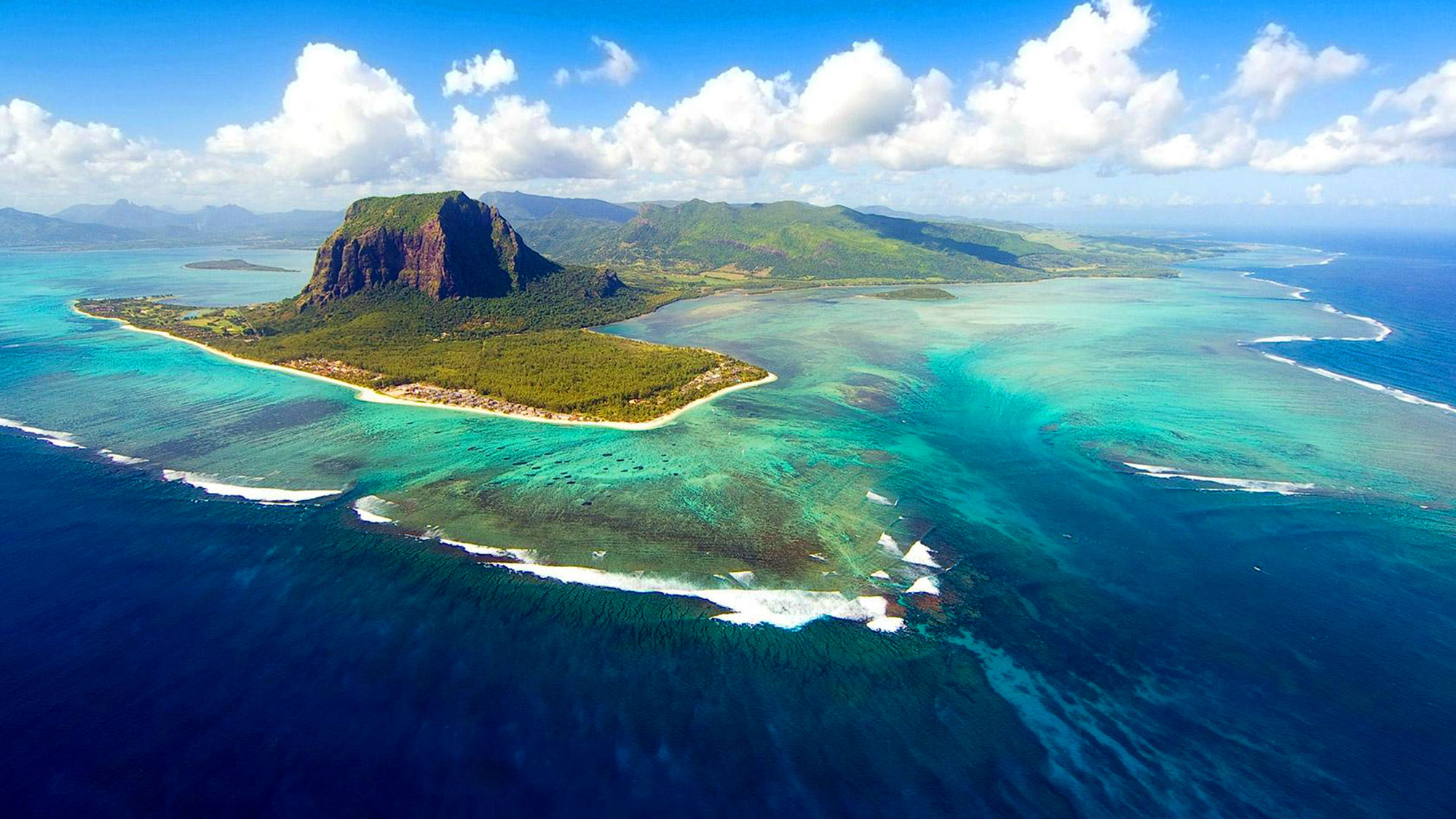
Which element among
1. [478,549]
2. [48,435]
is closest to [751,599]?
[478,549]

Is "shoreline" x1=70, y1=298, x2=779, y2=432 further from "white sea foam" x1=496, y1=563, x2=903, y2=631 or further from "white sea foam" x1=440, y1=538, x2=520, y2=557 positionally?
"white sea foam" x1=496, y1=563, x2=903, y2=631

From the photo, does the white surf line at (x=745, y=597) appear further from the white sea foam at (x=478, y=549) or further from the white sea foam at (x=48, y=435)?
the white sea foam at (x=48, y=435)

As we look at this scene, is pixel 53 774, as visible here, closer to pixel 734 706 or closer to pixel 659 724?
pixel 659 724

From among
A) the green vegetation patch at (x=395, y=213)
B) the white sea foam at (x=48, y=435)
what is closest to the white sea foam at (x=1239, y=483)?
the white sea foam at (x=48, y=435)

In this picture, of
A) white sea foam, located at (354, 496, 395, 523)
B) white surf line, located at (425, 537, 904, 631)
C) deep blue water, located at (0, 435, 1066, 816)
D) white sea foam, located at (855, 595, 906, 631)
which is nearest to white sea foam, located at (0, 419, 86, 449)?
deep blue water, located at (0, 435, 1066, 816)

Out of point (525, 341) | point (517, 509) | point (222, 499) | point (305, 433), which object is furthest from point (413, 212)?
point (517, 509)

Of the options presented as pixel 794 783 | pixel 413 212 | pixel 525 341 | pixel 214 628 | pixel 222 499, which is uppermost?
pixel 413 212
